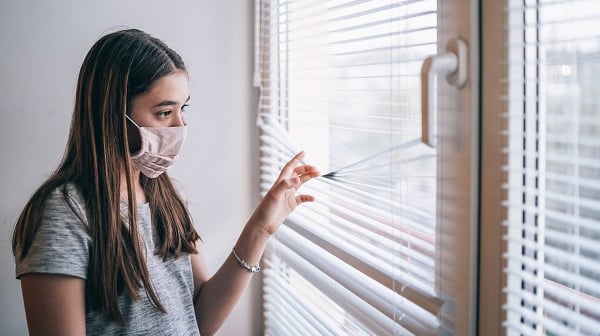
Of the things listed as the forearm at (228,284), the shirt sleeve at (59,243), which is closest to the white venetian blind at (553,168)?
the forearm at (228,284)

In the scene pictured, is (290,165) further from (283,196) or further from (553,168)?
(553,168)

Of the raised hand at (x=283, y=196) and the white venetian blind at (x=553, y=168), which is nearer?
the white venetian blind at (x=553, y=168)

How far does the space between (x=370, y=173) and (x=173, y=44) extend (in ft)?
2.96

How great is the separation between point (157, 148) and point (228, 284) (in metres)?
0.40

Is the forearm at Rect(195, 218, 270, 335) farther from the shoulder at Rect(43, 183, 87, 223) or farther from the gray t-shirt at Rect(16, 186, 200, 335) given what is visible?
the shoulder at Rect(43, 183, 87, 223)

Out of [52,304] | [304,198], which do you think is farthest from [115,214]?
[304,198]

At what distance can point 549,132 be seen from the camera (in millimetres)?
799

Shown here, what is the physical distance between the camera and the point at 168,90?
122 centimetres

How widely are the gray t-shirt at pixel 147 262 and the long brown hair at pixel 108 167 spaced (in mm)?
21

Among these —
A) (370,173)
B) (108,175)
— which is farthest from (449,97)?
(108,175)

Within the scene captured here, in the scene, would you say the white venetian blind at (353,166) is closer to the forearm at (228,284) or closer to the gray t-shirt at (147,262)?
the forearm at (228,284)

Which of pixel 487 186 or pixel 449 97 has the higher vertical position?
pixel 449 97

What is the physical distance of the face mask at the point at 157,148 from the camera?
1222 mm

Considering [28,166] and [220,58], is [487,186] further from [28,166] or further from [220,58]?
[28,166]
